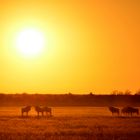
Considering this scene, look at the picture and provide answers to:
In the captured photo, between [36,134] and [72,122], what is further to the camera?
[72,122]

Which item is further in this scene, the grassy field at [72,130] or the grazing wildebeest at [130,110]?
the grazing wildebeest at [130,110]

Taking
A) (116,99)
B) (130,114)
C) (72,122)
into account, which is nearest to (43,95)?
(116,99)

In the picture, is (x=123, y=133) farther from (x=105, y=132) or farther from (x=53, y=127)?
(x=53, y=127)

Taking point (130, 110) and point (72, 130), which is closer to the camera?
point (72, 130)

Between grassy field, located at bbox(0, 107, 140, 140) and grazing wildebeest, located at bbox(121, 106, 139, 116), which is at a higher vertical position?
grazing wildebeest, located at bbox(121, 106, 139, 116)

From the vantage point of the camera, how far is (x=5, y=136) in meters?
36.6

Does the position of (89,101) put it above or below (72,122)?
above

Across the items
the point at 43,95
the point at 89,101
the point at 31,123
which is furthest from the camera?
the point at 43,95

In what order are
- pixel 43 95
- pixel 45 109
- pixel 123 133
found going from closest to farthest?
1. pixel 123 133
2. pixel 45 109
3. pixel 43 95

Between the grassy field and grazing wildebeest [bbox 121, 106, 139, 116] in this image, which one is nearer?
the grassy field

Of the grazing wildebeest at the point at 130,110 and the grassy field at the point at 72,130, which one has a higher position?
the grazing wildebeest at the point at 130,110

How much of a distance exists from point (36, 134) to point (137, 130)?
682 centimetres

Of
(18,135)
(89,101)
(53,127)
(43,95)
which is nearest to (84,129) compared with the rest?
(53,127)

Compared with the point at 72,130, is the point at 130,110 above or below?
above
